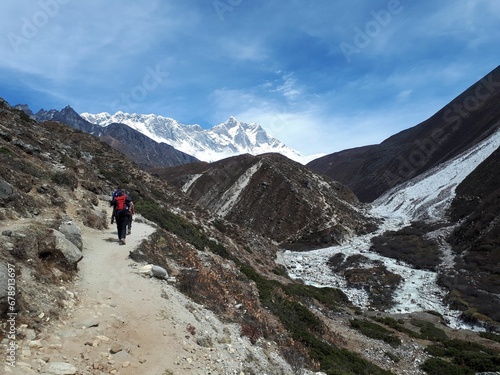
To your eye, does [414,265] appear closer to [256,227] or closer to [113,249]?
[256,227]

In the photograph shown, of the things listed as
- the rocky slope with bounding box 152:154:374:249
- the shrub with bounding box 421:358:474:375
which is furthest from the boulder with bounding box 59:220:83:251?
the rocky slope with bounding box 152:154:374:249

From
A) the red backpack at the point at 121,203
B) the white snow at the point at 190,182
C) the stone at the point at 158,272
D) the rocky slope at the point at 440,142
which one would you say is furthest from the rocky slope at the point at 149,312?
the rocky slope at the point at 440,142

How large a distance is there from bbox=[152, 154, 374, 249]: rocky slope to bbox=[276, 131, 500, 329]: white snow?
5.87 m

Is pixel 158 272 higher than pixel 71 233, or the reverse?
pixel 71 233

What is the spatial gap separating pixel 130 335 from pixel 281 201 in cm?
6694

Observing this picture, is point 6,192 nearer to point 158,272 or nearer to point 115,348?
point 158,272

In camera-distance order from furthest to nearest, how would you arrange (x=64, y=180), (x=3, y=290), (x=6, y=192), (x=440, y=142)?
(x=440, y=142)
(x=64, y=180)
(x=6, y=192)
(x=3, y=290)

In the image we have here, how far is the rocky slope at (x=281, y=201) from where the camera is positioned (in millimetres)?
66125

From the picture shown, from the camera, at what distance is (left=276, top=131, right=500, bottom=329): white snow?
31.3m

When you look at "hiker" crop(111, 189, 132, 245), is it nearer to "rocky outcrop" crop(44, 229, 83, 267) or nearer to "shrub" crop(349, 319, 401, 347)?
"rocky outcrop" crop(44, 229, 83, 267)

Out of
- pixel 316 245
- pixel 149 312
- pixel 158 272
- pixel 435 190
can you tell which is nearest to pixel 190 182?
pixel 316 245

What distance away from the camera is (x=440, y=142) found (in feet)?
445

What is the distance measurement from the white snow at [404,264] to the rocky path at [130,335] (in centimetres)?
2370

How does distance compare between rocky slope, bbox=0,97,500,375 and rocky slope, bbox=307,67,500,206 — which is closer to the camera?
rocky slope, bbox=0,97,500,375
